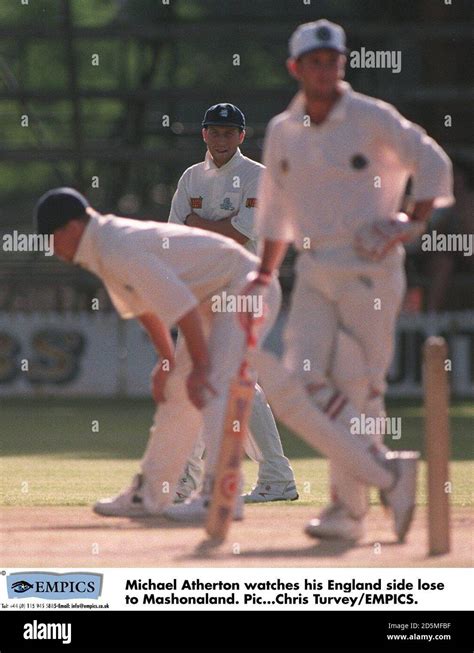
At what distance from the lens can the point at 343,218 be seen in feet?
21.3

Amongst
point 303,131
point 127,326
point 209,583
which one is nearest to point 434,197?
point 303,131

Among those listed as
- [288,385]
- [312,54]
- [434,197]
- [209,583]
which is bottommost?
[209,583]

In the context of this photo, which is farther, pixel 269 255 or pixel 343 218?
pixel 269 255

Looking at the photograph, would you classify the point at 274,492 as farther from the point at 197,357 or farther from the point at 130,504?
the point at 197,357

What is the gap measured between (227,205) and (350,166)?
2628 mm

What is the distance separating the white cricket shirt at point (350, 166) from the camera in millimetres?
6426

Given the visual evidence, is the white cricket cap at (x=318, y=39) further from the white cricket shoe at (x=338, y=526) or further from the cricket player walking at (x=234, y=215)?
the cricket player walking at (x=234, y=215)

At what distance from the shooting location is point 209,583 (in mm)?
5949

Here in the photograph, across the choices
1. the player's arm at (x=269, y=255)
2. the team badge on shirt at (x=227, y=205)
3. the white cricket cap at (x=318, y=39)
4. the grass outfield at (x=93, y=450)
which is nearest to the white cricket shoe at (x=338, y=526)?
the player's arm at (x=269, y=255)

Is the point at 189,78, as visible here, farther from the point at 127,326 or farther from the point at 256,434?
the point at 256,434

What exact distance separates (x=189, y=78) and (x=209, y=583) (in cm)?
2893
